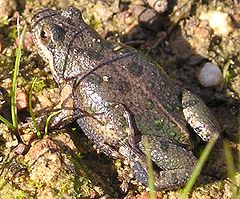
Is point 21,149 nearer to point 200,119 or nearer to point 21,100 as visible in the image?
point 21,100

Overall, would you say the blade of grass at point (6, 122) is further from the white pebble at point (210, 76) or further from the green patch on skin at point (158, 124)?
the white pebble at point (210, 76)

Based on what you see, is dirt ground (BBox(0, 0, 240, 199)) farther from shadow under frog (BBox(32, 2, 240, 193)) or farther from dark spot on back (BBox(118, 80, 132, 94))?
dark spot on back (BBox(118, 80, 132, 94))

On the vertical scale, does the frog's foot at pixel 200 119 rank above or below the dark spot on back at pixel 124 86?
below

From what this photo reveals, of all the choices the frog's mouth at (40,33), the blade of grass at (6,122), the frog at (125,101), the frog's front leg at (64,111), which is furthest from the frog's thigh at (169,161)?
the frog's mouth at (40,33)

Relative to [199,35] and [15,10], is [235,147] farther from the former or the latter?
[15,10]

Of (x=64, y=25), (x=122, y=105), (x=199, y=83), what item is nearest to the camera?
(x=122, y=105)

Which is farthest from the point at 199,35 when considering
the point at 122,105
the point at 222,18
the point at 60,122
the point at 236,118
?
the point at 60,122
